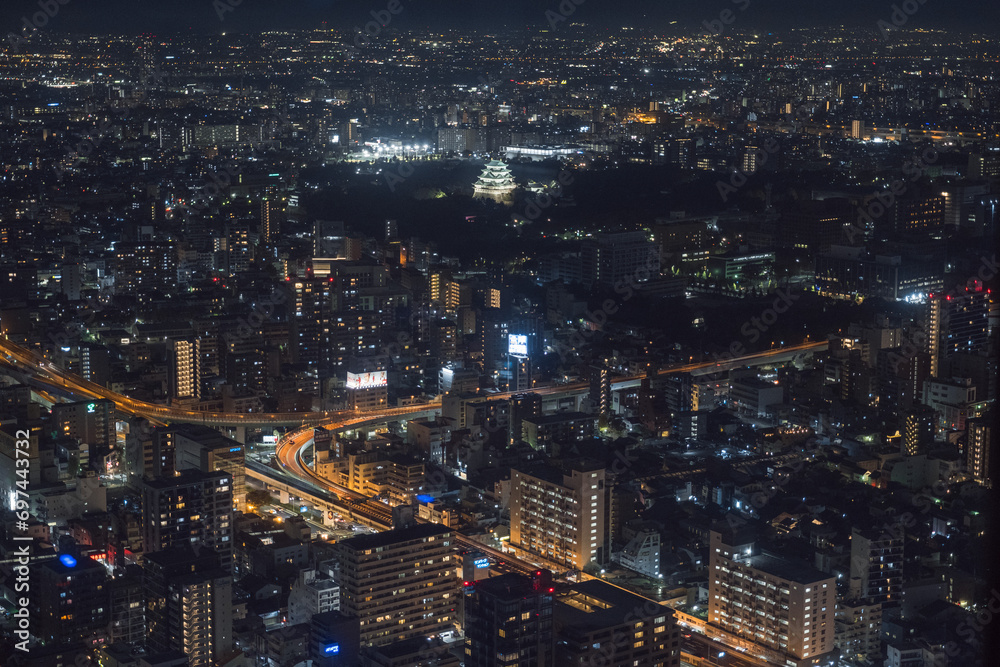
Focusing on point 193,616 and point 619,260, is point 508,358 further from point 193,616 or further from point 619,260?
point 193,616

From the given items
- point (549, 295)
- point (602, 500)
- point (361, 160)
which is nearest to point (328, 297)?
point (549, 295)

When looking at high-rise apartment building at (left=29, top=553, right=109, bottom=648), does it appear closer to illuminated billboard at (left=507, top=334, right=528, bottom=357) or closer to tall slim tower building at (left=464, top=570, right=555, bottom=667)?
tall slim tower building at (left=464, top=570, right=555, bottom=667)

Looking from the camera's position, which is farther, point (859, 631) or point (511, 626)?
point (859, 631)

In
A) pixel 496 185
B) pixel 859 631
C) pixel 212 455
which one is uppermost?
pixel 496 185

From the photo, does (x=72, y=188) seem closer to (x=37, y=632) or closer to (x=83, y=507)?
(x=83, y=507)

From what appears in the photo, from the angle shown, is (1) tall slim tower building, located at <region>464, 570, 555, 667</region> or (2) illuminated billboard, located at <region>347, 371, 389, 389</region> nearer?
(1) tall slim tower building, located at <region>464, 570, 555, 667</region>

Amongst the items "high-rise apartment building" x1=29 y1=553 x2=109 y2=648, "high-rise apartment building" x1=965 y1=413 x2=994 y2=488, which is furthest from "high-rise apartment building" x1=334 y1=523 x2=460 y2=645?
"high-rise apartment building" x1=965 y1=413 x2=994 y2=488

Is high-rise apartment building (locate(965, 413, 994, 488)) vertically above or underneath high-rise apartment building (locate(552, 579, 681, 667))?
underneath

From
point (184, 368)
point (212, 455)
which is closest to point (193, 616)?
point (212, 455)
